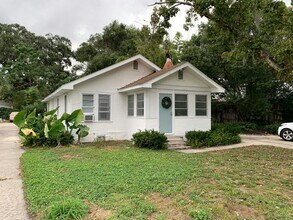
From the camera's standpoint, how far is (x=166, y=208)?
420 cm

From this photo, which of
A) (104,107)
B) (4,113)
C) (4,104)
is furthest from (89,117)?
(4,104)

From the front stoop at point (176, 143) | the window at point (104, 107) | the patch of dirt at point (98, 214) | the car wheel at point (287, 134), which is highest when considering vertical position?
Answer: the window at point (104, 107)

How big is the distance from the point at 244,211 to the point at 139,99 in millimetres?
9686

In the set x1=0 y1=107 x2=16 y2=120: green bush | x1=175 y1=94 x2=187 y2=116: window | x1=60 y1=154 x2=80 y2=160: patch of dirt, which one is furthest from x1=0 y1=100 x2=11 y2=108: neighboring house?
x1=60 y1=154 x2=80 y2=160: patch of dirt

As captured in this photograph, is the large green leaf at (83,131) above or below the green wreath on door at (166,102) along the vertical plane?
below

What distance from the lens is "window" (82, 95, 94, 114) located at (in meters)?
13.5

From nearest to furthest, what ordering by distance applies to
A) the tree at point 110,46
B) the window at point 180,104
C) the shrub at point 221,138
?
the shrub at point 221,138, the window at point 180,104, the tree at point 110,46

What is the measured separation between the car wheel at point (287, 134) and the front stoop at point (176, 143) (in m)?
5.62

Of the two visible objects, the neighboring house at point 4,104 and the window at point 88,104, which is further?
the neighboring house at point 4,104

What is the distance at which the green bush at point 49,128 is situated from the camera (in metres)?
11.6

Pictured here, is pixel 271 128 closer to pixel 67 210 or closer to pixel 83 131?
pixel 83 131

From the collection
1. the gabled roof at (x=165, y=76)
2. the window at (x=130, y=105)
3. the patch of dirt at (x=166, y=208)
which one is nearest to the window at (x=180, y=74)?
the gabled roof at (x=165, y=76)

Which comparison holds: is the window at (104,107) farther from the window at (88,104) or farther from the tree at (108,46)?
the tree at (108,46)

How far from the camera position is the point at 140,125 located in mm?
13031
